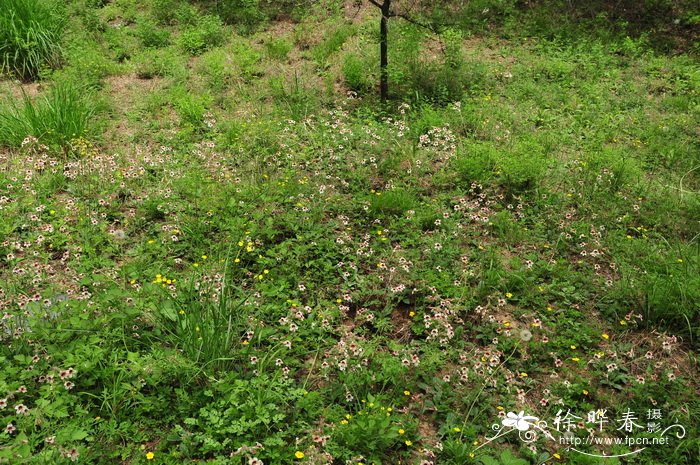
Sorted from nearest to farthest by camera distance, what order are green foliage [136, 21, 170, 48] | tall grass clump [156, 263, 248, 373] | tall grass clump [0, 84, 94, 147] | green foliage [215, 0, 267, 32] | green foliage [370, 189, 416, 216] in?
tall grass clump [156, 263, 248, 373] < green foliage [370, 189, 416, 216] < tall grass clump [0, 84, 94, 147] < green foliage [136, 21, 170, 48] < green foliage [215, 0, 267, 32]

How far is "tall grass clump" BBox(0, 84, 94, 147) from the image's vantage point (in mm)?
4918

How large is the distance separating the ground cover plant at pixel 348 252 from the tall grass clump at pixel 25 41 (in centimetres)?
15

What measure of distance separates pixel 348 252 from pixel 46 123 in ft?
10.3

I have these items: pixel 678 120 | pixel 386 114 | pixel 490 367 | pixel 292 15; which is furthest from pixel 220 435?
pixel 292 15

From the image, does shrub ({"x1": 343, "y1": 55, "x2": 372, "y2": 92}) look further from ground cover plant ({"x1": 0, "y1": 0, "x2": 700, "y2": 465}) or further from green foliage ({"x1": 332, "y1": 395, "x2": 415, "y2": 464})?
green foliage ({"x1": 332, "y1": 395, "x2": 415, "y2": 464})

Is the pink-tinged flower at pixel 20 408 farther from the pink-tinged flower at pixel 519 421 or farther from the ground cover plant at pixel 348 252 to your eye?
the pink-tinged flower at pixel 519 421

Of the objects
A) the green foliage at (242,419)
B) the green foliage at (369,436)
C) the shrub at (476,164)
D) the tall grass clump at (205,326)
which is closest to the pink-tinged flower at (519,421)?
the green foliage at (369,436)

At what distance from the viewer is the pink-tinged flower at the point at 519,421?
286 cm

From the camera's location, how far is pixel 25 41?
6262 mm

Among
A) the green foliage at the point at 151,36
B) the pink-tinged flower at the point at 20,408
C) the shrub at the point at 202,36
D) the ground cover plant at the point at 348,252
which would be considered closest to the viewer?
the pink-tinged flower at the point at 20,408

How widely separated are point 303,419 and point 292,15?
6.38 metres

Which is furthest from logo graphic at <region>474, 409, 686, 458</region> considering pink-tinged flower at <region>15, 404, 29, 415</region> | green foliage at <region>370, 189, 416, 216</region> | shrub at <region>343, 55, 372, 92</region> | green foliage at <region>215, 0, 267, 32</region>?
green foliage at <region>215, 0, 267, 32</region>

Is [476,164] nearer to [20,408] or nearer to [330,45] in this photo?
[330,45]

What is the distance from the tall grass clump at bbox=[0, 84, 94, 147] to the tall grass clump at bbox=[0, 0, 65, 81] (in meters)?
1.34
